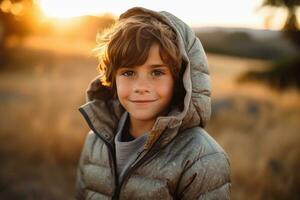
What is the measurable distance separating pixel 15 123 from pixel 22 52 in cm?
909

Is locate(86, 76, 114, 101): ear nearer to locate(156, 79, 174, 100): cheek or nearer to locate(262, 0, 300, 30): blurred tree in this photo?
locate(156, 79, 174, 100): cheek

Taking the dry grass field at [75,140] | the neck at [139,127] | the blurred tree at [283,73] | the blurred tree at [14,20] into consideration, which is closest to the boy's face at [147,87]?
the neck at [139,127]

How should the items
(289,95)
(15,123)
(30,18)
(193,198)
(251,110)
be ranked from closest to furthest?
Answer: (193,198)
(15,123)
(251,110)
(289,95)
(30,18)

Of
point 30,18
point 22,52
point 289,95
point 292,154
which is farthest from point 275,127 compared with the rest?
point 22,52

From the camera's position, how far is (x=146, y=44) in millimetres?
1977

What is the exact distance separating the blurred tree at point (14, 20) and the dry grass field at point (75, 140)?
1819 millimetres

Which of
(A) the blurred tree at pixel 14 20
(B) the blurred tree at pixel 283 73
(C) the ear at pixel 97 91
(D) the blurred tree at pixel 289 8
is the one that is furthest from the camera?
(B) the blurred tree at pixel 283 73

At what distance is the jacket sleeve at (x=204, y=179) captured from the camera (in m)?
1.90

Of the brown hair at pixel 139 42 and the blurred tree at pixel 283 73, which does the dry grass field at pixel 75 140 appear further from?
the brown hair at pixel 139 42

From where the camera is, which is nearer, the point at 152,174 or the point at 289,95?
the point at 152,174

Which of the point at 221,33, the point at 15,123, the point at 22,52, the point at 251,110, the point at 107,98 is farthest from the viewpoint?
the point at 221,33

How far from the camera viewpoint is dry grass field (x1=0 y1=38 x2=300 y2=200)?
4676 millimetres

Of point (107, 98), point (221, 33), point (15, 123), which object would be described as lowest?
point (221, 33)

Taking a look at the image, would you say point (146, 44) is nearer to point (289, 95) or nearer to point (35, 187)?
point (35, 187)
